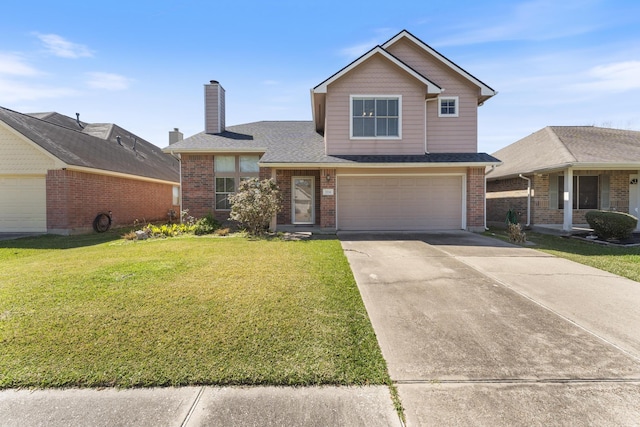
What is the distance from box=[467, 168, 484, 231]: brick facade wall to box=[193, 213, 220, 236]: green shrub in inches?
404

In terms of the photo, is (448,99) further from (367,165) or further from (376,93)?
(367,165)

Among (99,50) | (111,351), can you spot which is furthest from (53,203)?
(111,351)

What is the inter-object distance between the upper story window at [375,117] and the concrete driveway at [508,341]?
7.13 meters

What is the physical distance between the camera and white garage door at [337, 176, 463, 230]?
12.8 metres

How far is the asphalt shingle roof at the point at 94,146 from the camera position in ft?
43.8

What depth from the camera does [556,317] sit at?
4.22 m

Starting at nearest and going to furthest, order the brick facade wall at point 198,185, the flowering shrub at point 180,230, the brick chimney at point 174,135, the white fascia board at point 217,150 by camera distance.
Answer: the flowering shrub at point 180,230 < the white fascia board at point 217,150 < the brick facade wall at point 198,185 < the brick chimney at point 174,135

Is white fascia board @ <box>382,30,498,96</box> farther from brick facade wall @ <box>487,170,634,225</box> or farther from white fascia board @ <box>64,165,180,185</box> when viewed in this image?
white fascia board @ <box>64,165,180,185</box>

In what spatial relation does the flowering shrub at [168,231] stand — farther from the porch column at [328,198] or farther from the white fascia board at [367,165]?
the porch column at [328,198]

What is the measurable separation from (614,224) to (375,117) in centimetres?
881

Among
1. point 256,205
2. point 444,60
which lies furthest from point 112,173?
point 444,60

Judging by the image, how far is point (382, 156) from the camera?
1241 cm

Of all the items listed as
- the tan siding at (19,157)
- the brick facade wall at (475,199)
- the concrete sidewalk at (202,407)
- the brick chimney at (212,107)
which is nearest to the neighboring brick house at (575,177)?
the brick facade wall at (475,199)

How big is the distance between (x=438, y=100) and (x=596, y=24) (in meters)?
5.12
